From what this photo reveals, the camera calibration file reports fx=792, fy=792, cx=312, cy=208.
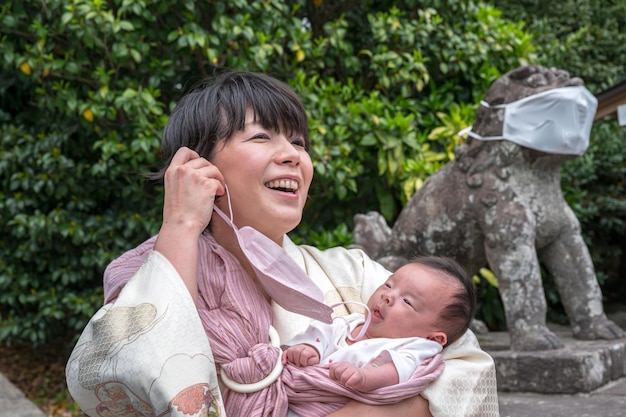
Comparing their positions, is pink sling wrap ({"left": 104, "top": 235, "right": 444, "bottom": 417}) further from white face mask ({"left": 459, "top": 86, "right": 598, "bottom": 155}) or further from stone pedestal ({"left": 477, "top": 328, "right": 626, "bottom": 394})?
white face mask ({"left": 459, "top": 86, "right": 598, "bottom": 155})

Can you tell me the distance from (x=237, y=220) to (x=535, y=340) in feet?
6.77

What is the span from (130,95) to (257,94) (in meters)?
2.96

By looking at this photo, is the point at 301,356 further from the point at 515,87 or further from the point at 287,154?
the point at 515,87

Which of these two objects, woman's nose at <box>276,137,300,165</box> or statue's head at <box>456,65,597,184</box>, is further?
statue's head at <box>456,65,597,184</box>

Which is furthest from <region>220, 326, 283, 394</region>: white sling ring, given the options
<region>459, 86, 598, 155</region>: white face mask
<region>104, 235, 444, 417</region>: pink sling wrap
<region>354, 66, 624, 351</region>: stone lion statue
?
<region>459, 86, 598, 155</region>: white face mask

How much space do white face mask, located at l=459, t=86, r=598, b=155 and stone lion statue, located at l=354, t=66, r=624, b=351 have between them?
5 centimetres

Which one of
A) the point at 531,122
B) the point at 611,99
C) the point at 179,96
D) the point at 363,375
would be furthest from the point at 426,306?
the point at 179,96

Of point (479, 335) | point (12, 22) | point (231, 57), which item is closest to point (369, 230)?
point (479, 335)

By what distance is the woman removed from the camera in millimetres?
1688

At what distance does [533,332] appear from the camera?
353 cm

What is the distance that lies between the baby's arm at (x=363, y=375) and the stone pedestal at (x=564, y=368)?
1.88 metres

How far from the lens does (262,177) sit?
1.83 meters

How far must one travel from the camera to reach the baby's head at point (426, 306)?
1851 mm

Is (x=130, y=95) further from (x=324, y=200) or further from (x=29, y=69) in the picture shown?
(x=324, y=200)
